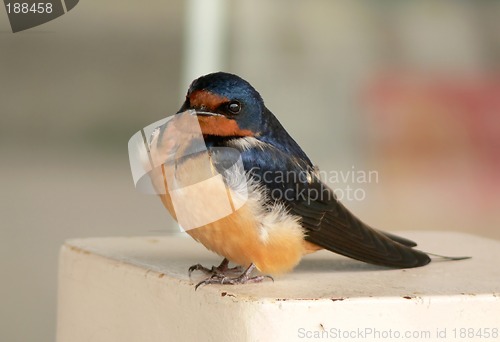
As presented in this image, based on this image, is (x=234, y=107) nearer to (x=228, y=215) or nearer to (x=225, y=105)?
(x=225, y=105)

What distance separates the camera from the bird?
44.4 inches

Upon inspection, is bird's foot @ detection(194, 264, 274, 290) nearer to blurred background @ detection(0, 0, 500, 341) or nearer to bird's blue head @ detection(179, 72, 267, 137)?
bird's blue head @ detection(179, 72, 267, 137)

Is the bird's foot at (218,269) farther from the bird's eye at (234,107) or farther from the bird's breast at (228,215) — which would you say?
the bird's eye at (234,107)

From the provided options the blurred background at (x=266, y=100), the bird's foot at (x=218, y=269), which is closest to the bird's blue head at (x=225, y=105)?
the bird's foot at (x=218, y=269)

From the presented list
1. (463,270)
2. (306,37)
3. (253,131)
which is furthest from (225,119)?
(306,37)

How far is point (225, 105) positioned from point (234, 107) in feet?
0.04

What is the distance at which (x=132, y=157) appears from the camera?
1.22 m

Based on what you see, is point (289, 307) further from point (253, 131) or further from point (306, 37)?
point (306, 37)

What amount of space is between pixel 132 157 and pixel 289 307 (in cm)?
33

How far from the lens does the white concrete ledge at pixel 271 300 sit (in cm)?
99

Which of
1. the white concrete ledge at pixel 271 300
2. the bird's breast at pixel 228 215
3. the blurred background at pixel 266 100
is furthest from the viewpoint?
the blurred background at pixel 266 100

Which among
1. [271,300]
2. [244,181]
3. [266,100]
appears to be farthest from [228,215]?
[266,100]

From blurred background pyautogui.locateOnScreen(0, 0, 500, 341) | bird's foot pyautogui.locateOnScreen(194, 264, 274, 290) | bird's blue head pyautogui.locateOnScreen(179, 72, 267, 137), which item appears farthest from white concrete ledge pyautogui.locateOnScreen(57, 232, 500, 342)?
blurred background pyautogui.locateOnScreen(0, 0, 500, 341)

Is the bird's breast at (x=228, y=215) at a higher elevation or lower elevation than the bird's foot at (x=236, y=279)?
higher
